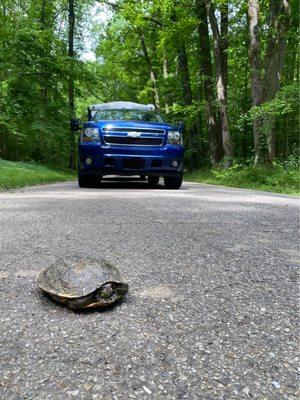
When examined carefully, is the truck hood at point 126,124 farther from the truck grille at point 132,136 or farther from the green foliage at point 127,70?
the green foliage at point 127,70

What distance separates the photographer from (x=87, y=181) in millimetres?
8695

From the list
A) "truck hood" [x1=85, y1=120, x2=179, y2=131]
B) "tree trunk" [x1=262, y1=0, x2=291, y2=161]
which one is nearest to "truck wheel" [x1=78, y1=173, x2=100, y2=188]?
"truck hood" [x1=85, y1=120, x2=179, y2=131]

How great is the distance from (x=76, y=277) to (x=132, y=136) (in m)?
6.22

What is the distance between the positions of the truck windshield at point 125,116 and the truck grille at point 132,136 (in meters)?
0.83

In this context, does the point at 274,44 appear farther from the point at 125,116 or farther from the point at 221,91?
the point at 125,116

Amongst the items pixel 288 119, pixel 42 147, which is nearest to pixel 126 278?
pixel 288 119

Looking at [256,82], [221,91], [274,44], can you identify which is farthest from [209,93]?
[256,82]

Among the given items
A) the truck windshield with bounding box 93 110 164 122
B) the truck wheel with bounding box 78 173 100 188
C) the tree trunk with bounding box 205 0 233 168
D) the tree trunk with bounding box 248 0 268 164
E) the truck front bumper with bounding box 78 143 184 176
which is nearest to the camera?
the truck front bumper with bounding box 78 143 184 176

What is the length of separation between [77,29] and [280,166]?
20848mm

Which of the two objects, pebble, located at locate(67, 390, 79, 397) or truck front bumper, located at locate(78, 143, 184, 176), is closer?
pebble, located at locate(67, 390, 79, 397)

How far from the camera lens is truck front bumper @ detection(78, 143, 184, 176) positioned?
7859 millimetres

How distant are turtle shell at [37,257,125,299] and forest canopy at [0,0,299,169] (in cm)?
975

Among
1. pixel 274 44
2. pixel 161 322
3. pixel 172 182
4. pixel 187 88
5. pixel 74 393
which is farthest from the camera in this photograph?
pixel 187 88

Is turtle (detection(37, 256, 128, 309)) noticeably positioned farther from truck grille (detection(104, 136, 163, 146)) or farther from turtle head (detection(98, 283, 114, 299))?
truck grille (detection(104, 136, 163, 146))
